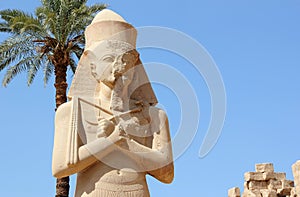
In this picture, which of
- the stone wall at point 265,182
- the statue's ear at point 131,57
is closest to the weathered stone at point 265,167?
the stone wall at point 265,182

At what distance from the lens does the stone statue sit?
14.5 feet

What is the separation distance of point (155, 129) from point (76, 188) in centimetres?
101

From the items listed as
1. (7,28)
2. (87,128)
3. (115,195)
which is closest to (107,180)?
(115,195)

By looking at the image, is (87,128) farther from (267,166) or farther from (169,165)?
(267,166)

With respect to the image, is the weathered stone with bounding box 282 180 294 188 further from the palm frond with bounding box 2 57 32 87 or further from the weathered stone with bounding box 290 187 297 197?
the palm frond with bounding box 2 57 32 87

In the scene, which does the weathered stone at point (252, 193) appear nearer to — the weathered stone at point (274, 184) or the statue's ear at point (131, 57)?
the weathered stone at point (274, 184)

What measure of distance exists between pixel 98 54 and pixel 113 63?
199 mm

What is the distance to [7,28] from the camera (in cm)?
1494

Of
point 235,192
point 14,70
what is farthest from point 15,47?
point 235,192

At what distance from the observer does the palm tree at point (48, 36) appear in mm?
13906

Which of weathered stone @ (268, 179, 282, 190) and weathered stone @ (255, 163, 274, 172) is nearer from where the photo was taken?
weathered stone @ (268, 179, 282, 190)

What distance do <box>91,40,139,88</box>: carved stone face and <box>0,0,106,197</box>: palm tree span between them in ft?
29.2

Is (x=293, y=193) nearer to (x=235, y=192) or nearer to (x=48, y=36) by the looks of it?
(x=235, y=192)

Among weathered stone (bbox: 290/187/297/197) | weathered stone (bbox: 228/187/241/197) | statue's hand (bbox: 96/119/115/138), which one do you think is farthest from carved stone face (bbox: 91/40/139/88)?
weathered stone (bbox: 228/187/241/197)
